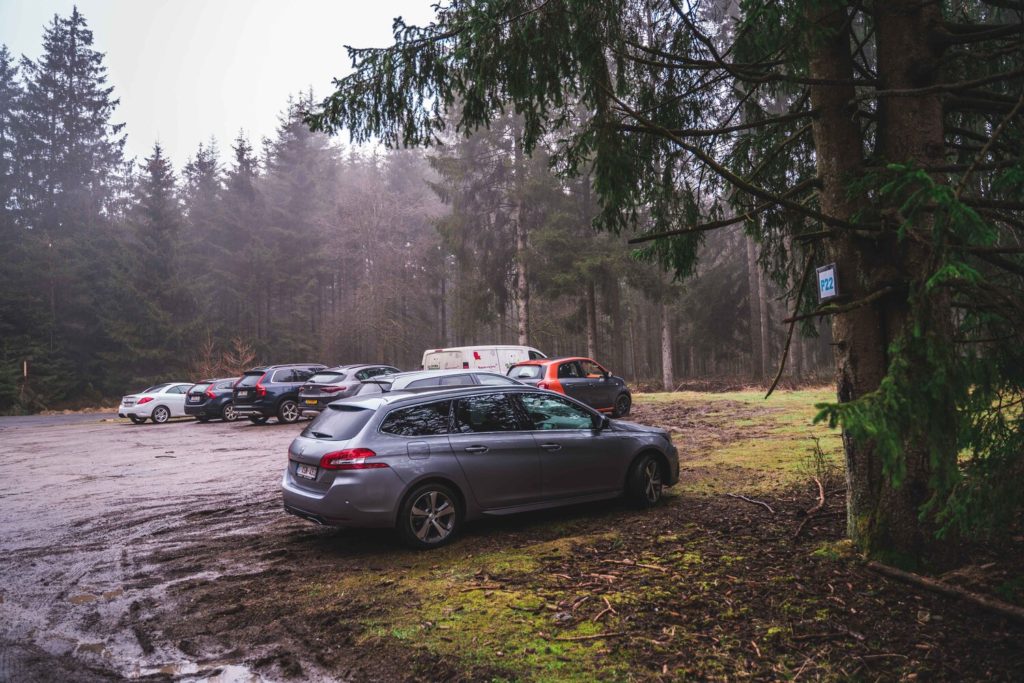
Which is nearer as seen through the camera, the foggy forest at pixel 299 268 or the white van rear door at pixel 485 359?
the white van rear door at pixel 485 359

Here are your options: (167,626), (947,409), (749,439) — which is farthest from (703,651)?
(749,439)

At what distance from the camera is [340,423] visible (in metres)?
6.57

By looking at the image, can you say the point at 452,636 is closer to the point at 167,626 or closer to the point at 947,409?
the point at 167,626

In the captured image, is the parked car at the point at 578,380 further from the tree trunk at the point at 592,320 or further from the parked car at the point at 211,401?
the parked car at the point at 211,401

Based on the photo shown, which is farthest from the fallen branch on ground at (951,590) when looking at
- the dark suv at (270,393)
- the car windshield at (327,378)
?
the dark suv at (270,393)

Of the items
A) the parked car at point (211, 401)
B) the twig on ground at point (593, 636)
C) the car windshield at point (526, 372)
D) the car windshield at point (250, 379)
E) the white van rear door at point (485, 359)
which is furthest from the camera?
the parked car at point (211, 401)

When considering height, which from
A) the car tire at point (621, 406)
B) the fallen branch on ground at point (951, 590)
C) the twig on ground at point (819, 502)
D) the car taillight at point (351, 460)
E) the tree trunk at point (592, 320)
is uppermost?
the tree trunk at point (592, 320)

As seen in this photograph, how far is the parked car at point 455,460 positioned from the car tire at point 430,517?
0.01m

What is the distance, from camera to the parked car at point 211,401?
22750mm

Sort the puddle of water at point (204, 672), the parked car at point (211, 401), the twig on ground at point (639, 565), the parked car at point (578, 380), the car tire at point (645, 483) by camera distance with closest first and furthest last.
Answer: the puddle of water at point (204, 672) → the twig on ground at point (639, 565) → the car tire at point (645, 483) → the parked car at point (578, 380) → the parked car at point (211, 401)

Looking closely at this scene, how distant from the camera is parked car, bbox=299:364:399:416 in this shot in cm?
1836

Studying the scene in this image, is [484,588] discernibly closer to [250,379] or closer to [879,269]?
[879,269]

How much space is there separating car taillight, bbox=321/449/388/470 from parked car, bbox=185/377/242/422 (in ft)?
60.7

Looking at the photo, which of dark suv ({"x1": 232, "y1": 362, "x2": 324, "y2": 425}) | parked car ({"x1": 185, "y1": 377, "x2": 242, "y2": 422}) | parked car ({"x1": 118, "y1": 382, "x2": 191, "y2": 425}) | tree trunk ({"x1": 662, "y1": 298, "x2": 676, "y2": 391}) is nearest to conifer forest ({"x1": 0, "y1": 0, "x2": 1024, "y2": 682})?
dark suv ({"x1": 232, "y1": 362, "x2": 324, "y2": 425})
